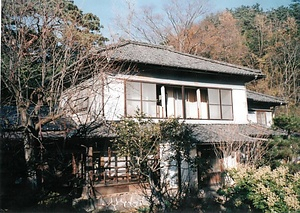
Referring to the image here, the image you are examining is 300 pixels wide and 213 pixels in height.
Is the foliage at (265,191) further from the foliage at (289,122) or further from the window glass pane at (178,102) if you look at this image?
the window glass pane at (178,102)

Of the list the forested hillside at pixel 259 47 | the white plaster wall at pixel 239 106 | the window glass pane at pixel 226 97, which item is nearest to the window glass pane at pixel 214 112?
the window glass pane at pixel 226 97

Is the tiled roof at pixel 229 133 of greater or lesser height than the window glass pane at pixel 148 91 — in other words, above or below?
below

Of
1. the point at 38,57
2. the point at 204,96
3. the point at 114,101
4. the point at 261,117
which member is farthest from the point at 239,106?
the point at 38,57

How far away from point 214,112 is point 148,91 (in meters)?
3.64

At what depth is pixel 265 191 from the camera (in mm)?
6199

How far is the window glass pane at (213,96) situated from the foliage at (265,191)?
624 centimetres

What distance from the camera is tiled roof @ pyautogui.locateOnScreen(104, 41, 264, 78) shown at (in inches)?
452

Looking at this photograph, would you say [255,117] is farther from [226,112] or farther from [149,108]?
[149,108]

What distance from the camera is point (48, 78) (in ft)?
22.3

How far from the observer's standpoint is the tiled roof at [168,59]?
11.5m

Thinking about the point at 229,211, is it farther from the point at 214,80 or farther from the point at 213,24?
the point at 213,24

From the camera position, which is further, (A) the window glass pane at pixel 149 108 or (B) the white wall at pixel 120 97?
(A) the window glass pane at pixel 149 108

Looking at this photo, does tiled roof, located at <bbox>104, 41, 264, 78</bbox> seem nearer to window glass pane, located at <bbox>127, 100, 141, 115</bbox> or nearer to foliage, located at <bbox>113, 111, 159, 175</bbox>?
window glass pane, located at <bbox>127, 100, 141, 115</bbox>

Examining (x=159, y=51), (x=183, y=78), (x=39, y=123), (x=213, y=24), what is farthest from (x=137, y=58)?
(x=213, y=24)
